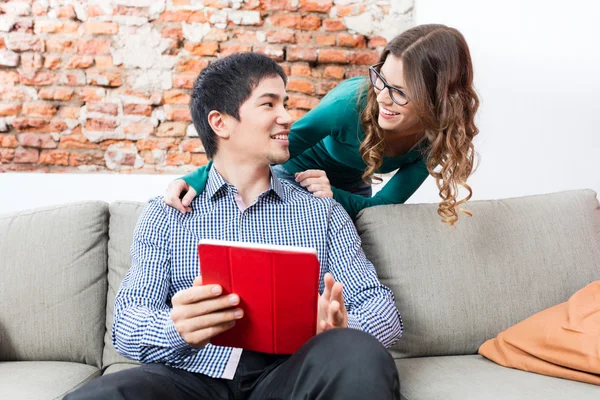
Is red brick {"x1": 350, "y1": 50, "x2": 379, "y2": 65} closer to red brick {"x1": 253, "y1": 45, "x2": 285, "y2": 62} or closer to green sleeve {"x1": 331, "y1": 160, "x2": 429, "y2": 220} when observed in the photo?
red brick {"x1": 253, "y1": 45, "x2": 285, "y2": 62}

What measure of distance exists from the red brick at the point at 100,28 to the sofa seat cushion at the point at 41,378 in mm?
1575

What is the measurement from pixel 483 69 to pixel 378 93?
1.16m

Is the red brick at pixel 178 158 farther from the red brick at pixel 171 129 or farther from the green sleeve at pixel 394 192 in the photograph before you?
the green sleeve at pixel 394 192

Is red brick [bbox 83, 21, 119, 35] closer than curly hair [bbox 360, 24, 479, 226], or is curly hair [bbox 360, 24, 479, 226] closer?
curly hair [bbox 360, 24, 479, 226]

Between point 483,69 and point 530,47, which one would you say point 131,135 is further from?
point 530,47

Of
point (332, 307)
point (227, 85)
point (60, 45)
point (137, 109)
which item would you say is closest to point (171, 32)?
point (137, 109)

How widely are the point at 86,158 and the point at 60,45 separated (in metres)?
0.51

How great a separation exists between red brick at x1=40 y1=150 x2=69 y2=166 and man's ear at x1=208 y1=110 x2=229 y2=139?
1.29m

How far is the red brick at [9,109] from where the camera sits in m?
2.58

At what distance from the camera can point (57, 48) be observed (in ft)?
8.57

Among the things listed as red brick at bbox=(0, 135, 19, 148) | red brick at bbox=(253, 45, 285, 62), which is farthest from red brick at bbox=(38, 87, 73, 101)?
red brick at bbox=(253, 45, 285, 62)

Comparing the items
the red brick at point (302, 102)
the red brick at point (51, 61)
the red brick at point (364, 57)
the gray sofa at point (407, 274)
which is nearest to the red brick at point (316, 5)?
the red brick at point (364, 57)

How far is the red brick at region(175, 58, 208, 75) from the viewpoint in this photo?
106 inches

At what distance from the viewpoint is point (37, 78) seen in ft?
8.54
